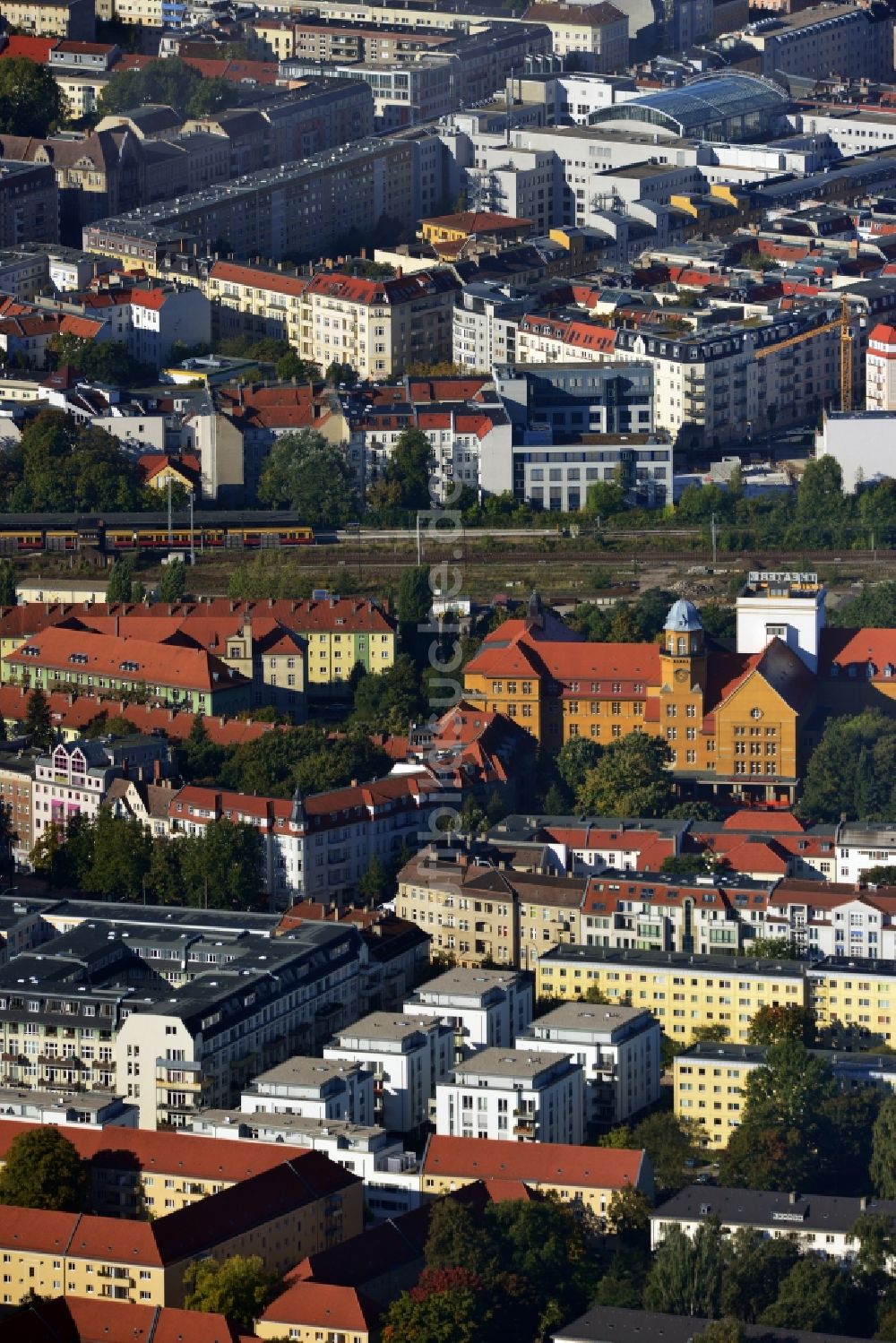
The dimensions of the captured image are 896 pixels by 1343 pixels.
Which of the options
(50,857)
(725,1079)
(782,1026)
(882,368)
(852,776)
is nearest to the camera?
(725,1079)

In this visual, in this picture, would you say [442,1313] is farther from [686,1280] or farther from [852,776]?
[852,776]

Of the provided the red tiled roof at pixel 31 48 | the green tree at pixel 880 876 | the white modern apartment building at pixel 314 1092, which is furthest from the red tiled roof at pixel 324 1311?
the red tiled roof at pixel 31 48

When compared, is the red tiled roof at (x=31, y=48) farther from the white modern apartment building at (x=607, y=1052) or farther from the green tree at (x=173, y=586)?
the white modern apartment building at (x=607, y=1052)

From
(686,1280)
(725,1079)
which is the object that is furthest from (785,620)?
(686,1280)

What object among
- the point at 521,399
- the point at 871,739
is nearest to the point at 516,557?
the point at 521,399

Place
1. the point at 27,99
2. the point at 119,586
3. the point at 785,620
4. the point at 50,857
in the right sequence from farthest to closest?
the point at 27,99 < the point at 119,586 < the point at 785,620 < the point at 50,857

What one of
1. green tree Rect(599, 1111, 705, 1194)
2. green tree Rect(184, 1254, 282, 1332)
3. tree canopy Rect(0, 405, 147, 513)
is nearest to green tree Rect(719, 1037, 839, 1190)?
green tree Rect(599, 1111, 705, 1194)

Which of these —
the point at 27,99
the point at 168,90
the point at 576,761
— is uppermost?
the point at 168,90
